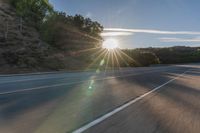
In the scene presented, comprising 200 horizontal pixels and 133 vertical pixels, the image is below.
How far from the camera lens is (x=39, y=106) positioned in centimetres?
1074

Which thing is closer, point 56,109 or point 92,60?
point 56,109

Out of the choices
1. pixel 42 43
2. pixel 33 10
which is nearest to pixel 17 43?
pixel 42 43

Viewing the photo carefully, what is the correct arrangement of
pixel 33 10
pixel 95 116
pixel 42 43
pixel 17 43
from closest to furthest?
pixel 95 116
pixel 17 43
pixel 42 43
pixel 33 10

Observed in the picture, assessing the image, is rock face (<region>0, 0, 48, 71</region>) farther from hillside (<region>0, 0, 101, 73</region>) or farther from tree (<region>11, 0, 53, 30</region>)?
tree (<region>11, 0, 53, 30</region>)

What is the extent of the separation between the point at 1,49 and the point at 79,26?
28.5m

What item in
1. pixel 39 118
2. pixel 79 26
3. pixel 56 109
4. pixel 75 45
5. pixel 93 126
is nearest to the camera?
pixel 93 126

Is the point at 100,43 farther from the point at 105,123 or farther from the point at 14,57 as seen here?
the point at 105,123

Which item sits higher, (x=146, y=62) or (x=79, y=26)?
(x=79, y=26)

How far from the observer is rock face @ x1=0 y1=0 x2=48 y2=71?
41.6 meters

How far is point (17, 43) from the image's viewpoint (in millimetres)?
52125

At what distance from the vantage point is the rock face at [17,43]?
41.6 metres

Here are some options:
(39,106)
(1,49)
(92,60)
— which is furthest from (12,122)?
(92,60)

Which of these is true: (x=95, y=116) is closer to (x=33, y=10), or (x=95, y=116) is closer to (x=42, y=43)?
(x=42, y=43)

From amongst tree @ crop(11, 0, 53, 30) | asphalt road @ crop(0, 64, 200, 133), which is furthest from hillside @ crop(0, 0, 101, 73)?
asphalt road @ crop(0, 64, 200, 133)
